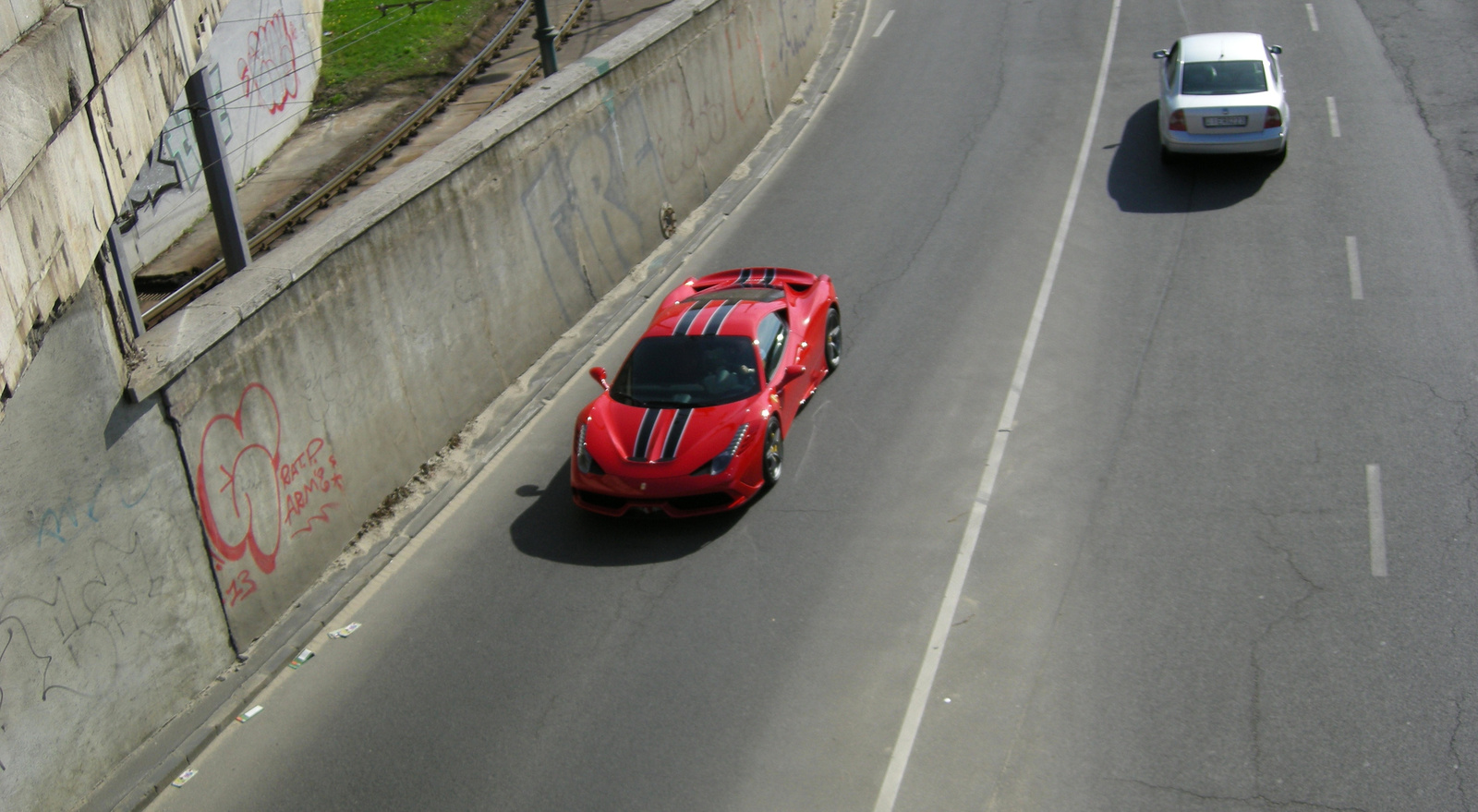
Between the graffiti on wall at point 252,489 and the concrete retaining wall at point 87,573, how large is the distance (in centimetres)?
23

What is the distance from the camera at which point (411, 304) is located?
37.9 feet

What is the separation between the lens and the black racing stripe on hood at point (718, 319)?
38.2 feet

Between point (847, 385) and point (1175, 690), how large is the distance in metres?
5.55

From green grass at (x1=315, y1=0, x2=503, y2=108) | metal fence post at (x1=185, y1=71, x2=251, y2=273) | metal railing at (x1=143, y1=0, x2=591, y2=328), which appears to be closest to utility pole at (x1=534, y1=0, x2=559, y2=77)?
metal railing at (x1=143, y1=0, x2=591, y2=328)

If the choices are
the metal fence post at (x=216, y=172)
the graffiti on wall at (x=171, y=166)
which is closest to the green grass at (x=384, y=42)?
the graffiti on wall at (x=171, y=166)

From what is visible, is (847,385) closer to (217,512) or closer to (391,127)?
(217,512)

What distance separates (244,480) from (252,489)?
0.14 meters

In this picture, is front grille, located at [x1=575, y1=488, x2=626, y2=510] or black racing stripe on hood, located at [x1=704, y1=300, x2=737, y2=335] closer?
front grille, located at [x1=575, y1=488, x2=626, y2=510]

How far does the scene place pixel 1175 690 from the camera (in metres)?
7.97

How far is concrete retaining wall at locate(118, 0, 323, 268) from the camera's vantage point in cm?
1689

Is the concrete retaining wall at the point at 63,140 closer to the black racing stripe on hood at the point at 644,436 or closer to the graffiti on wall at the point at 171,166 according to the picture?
the black racing stripe on hood at the point at 644,436

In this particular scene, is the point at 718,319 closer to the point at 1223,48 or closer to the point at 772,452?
the point at 772,452

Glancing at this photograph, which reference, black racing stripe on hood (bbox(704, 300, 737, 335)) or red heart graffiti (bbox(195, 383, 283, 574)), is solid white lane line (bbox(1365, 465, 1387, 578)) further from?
red heart graffiti (bbox(195, 383, 283, 574))

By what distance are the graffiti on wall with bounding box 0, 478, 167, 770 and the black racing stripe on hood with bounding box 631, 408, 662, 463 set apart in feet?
12.9
